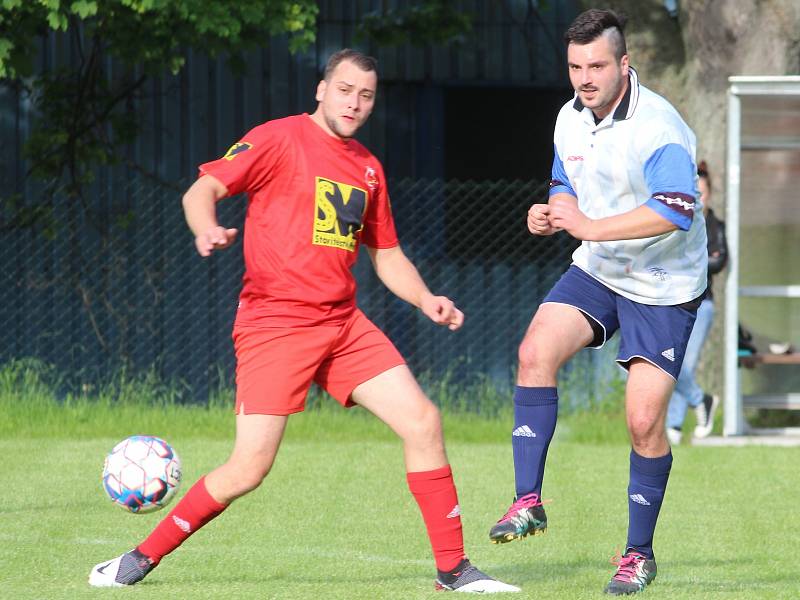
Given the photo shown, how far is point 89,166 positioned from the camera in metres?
14.3

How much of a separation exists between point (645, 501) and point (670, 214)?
4.03ft

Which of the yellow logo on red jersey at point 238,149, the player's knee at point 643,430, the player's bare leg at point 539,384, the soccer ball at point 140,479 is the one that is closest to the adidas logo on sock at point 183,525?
the soccer ball at point 140,479

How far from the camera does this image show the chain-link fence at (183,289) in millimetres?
12492

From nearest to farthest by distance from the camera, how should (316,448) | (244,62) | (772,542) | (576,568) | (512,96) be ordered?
1. (576,568)
2. (772,542)
3. (316,448)
4. (244,62)
5. (512,96)

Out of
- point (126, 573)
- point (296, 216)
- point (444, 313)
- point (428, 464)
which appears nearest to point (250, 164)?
point (296, 216)

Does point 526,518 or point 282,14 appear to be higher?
point 282,14

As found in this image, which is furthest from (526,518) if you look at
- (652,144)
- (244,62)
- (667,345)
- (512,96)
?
(512,96)

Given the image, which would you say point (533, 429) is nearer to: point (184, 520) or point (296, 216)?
point (296, 216)

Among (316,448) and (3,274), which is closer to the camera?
(316,448)

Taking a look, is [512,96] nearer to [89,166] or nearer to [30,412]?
[89,166]

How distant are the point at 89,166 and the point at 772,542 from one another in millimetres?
8754

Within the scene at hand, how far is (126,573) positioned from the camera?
5.89m

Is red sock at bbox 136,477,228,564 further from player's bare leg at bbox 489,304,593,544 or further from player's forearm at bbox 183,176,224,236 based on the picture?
player's bare leg at bbox 489,304,593,544

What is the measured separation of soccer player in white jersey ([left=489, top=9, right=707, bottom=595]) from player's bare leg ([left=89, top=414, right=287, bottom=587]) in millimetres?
903
